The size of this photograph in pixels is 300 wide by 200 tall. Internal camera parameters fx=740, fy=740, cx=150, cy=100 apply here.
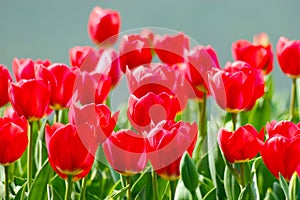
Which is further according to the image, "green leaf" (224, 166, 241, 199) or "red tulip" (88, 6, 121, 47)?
"red tulip" (88, 6, 121, 47)

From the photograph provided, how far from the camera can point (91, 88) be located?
38.0 inches

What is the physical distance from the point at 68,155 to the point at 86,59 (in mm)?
335

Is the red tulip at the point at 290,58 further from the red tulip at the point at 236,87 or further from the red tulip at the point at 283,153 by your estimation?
the red tulip at the point at 283,153

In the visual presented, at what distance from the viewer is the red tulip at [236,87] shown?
918mm

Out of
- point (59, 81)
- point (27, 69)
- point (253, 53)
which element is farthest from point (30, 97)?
point (253, 53)

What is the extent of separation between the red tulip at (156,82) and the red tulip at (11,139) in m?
0.16

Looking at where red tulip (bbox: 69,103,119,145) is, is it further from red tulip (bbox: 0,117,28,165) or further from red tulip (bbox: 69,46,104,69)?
red tulip (bbox: 69,46,104,69)

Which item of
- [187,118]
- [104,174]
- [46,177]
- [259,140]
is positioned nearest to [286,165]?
[259,140]

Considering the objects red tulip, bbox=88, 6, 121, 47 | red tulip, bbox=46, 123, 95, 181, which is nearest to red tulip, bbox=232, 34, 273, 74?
red tulip, bbox=88, 6, 121, 47

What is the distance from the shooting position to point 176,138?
751 millimetres

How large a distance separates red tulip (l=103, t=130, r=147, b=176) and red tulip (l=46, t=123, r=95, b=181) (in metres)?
0.02

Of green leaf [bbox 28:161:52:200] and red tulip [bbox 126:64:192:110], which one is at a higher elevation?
red tulip [bbox 126:64:192:110]

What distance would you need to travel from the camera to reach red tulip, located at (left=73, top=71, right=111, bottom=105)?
0.95 metres

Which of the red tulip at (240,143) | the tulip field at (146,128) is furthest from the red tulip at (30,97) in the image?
the red tulip at (240,143)
